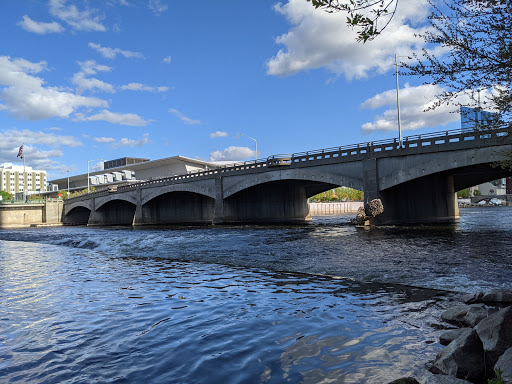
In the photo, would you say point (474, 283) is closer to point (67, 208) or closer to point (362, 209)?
point (362, 209)

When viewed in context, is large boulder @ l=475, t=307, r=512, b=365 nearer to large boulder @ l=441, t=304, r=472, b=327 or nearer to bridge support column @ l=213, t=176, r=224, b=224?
large boulder @ l=441, t=304, r=472, b=327

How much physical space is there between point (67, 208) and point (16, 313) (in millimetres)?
85611

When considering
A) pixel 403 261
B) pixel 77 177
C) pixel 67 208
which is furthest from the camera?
pixel 77 177

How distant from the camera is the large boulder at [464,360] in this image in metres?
5.02

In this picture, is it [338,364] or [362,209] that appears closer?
[338,364]

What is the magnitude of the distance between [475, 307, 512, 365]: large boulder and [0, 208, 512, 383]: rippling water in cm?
94

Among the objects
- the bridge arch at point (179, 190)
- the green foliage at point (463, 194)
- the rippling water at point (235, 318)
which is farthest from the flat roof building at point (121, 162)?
the rippling water at point (235, 318)

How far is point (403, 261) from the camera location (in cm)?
1675

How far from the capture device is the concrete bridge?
36031mm

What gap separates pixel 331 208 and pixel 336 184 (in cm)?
6483

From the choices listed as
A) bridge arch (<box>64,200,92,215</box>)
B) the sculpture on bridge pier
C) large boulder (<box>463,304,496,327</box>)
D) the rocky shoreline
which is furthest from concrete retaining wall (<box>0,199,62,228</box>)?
the rocky shoreline

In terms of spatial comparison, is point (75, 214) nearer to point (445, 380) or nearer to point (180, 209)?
point (180, 209)

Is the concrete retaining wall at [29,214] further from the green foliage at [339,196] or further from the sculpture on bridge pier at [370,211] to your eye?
the green foliage at [339,196]

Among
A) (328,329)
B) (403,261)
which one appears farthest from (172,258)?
(328,329)
